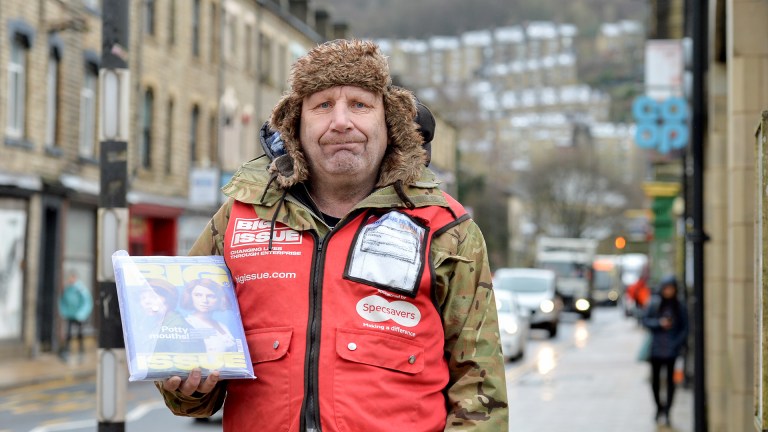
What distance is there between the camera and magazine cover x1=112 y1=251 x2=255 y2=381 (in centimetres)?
371

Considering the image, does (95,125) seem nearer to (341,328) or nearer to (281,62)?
(281,62)

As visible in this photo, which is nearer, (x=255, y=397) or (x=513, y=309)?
(x=255, y=397)

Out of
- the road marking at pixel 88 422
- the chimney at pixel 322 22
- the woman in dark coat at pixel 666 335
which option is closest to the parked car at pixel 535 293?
the chimney at pixel 322 22

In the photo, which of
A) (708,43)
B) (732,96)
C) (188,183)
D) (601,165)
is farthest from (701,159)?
(601,165)

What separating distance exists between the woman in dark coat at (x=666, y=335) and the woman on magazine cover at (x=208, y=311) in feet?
43.1

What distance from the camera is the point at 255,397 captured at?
3824 mm

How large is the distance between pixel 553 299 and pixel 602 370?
646 inches

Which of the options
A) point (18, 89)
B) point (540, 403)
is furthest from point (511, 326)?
point (18, 89)

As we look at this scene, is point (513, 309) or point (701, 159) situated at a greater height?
point (701, 159)

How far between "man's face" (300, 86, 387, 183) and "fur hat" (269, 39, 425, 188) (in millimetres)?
27

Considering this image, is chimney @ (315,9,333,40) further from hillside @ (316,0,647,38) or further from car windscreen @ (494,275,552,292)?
hillside @ (316,0,647,38)

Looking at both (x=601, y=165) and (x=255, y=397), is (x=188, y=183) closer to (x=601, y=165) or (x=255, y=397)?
(x=255, y=397)

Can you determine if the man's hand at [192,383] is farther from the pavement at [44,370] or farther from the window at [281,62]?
the window at [281,62]

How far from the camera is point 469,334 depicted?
3.91m
